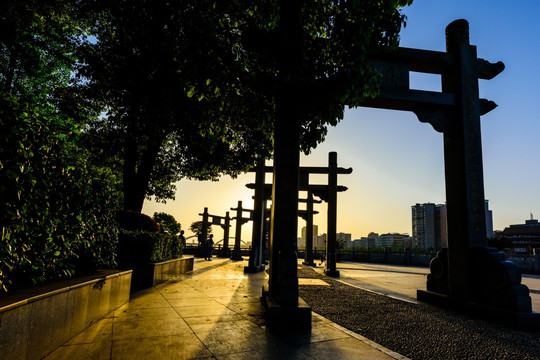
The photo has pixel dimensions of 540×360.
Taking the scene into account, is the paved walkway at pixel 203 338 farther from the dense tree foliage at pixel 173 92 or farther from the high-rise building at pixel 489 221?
the high-rise building at pixel 489 221

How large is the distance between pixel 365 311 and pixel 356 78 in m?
4.10

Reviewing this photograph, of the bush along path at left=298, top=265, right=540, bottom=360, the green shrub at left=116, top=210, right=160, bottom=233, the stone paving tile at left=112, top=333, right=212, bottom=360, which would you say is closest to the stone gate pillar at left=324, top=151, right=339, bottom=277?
the bush along path at left=298, top=265, right=540, bottom=360

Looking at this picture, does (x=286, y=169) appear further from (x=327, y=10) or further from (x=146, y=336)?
(x=327, y=10)

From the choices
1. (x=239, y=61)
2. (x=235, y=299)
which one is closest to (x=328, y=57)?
(x=239, y=61)

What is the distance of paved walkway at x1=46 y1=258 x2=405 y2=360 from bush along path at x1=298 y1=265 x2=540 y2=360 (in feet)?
1.23

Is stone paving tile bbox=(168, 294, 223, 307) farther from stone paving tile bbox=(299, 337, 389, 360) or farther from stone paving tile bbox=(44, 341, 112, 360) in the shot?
stone paving tile bbox=(299, 337, 389, 360)

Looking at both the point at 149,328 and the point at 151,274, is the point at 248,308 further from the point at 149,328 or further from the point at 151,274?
the point at 151,274

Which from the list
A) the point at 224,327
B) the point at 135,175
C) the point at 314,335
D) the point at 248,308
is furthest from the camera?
the point at 135,175

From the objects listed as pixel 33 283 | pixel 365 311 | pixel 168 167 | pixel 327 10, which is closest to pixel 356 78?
pixel 327 10

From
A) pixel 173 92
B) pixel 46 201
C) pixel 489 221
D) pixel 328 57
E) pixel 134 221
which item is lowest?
pixel 134 221

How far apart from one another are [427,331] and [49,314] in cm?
477

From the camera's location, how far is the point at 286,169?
4.73 m

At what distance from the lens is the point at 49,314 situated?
296 cm

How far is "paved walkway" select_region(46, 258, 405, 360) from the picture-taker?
2986 mm
